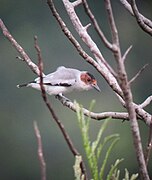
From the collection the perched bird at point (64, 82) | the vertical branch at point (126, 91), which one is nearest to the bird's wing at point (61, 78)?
the perched bird at point (64, 82)

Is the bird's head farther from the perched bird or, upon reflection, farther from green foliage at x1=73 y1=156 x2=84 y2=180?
green foliage at x1=73 y1=156 x2=84 y2=180

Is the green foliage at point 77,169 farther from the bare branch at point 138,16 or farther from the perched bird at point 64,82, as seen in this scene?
the perched bird at point 64,82

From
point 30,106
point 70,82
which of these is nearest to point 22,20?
point 30,106

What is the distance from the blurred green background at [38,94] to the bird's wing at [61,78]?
781 millimetres

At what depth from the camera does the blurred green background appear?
3.26 metres

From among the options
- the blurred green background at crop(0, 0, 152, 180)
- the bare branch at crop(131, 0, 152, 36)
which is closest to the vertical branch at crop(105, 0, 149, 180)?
→ the bare branch at crop(131, 0, 152, 36)

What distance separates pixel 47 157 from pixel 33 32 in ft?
2.76

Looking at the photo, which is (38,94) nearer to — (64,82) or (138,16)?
(64,82)

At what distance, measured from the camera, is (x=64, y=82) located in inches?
93.9

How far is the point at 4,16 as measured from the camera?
3273 mm

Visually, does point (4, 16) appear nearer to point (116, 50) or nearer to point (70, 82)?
point (70, 82)

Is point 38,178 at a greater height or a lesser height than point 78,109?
greater

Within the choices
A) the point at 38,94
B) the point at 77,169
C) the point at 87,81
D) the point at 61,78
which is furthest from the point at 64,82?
the point at 77,169

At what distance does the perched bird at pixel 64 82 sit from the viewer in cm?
235
